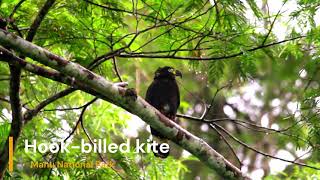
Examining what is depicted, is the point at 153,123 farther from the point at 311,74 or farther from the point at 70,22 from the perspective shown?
the point at 311,74

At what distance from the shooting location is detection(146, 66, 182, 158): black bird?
450 cm

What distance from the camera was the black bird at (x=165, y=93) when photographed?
4496 mm

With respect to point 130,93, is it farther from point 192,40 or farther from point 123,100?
point 192,40

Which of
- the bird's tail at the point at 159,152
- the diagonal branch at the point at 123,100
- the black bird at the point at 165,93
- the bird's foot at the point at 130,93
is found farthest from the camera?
the black bird at the point at 165,93

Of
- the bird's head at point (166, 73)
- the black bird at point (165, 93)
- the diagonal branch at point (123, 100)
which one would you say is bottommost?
the diagonal branch at point (123, 100)

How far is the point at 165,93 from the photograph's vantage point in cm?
454

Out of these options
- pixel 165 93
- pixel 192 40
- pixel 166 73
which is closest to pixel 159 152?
pixel 165 93

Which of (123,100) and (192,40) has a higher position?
(192,40)

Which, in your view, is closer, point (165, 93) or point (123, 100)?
point (123, 100)

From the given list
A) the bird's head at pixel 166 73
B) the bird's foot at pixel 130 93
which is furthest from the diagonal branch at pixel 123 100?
the bird's head at pixel 166 73

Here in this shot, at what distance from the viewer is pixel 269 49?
3.62 meters

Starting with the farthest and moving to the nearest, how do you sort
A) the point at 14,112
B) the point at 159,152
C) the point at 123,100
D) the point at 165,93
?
1. the point at 165,93
2. the point at 159,152
3. the point at 14,112
4. the point at 123,100

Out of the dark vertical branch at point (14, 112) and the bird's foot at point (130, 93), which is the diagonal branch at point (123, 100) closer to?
the bird's foot at point (130, 93)

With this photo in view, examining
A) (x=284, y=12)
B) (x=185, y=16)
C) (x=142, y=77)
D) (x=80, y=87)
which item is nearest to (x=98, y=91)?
(x=80, y=87)
